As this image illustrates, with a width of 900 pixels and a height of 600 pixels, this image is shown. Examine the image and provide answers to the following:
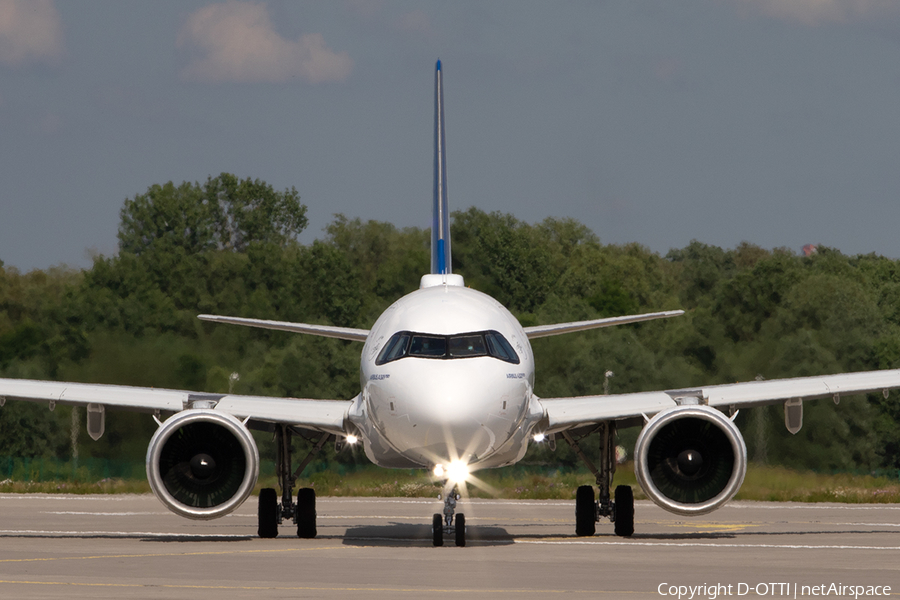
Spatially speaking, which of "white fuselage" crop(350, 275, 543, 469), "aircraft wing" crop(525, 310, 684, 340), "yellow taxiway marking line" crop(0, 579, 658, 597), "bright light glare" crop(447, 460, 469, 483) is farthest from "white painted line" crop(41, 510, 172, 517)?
"yellow taxiway marking line" crop(0, 579, 658, 597)

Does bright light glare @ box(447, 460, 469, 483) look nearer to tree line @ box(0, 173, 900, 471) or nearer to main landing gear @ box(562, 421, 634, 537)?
main landing gear @ box(562, 421, 634, 537)

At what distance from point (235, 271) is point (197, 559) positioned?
191 feet

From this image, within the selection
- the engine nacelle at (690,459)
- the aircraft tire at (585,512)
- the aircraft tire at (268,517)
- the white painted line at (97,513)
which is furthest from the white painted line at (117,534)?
the white painted line at (97,513)

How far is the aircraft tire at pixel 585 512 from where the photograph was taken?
21141mm

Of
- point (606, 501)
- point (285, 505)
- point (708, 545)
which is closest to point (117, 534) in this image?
point (285, 505)

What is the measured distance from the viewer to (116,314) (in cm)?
5247

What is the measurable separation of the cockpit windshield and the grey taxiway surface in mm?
2371

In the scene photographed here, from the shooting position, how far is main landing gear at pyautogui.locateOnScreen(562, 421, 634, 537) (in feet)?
69.4

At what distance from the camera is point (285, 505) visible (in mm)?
21125

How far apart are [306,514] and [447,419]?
5.14 m

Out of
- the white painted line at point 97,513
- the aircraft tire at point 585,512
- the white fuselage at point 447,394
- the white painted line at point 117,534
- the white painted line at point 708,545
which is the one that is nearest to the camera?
the white fuselage at point 447,394

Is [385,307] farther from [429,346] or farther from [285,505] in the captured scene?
[429,346]

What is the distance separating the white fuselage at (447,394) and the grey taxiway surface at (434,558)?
1.27 m

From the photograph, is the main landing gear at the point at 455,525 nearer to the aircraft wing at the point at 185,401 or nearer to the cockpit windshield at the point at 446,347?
the cockpit windshield at the point at 446,347
